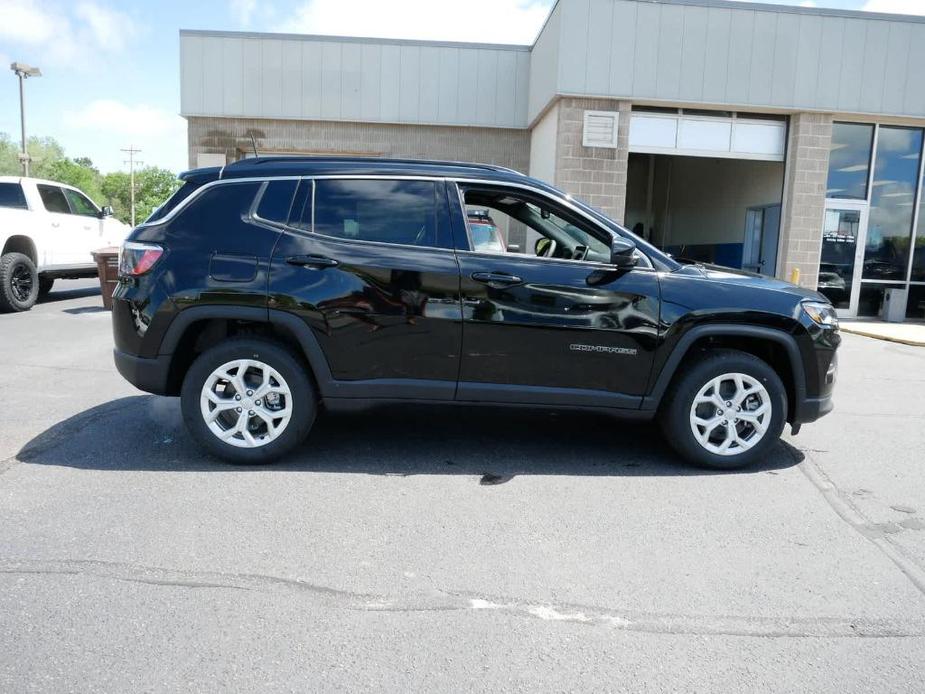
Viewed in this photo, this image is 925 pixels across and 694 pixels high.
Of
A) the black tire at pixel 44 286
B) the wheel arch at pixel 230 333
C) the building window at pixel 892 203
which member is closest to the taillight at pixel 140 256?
the wheel arch at pixel 230 333

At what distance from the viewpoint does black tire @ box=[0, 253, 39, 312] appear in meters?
11.5

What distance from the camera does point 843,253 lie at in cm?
1493

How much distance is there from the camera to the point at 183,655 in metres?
2.62

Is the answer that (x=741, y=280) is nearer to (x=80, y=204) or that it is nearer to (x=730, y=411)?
(x=730, y=411)

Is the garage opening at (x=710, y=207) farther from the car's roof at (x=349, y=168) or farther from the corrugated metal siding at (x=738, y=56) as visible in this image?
the car's roof at (x=349, y=168)

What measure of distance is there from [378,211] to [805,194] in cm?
1218

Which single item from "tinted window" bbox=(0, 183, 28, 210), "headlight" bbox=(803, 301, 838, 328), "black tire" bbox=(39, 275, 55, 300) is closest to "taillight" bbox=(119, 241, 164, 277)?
"headlight" bbox=(803, 301, 838, 328)

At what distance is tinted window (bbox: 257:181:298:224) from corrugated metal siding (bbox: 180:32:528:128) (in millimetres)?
13403

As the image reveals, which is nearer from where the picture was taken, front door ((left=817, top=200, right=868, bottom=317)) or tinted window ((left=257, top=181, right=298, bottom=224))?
tinted window ((left=257, top=181, right=298, bottom=224))

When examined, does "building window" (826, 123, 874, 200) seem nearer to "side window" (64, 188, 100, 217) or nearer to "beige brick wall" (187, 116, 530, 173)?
"beige brick wall" (187, 116, 530, 173)

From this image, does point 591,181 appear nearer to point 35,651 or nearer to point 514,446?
point 514,446

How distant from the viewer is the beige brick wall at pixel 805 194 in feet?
46.2

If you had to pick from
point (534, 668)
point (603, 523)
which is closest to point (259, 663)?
point (534, 668)

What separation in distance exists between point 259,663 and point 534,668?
0.98 m
